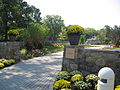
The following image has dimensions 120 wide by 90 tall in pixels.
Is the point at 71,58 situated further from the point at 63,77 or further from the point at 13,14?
the point at 13,14

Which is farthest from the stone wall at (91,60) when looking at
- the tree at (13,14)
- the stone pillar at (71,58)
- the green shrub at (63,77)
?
the tree at (13,14)

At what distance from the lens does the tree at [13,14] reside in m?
19.2

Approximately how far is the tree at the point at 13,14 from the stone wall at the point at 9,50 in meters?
12.1

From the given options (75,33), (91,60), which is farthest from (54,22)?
(91,60)

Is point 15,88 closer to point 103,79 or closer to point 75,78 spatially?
point 75,78

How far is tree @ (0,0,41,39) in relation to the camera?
1921cm

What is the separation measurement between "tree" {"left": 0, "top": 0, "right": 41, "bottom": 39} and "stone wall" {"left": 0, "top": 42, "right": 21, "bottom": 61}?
39.6 ft

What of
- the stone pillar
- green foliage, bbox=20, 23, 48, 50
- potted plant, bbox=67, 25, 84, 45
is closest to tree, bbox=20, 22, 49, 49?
green foliage, bbox=20, 23, 48, 50

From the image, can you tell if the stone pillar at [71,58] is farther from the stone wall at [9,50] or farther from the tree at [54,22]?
the tree at [54,22]

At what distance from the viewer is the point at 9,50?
915 cm

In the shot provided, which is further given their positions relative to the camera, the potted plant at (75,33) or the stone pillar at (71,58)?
the potted plant at (75,33)

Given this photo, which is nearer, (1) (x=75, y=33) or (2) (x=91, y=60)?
(2) (x=91, y=60)

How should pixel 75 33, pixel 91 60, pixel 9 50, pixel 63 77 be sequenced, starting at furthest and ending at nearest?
pixel 9 50 < pixel 75 33 < pixel 91 60 < pixel 63 77

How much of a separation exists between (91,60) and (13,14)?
18.6 meters
